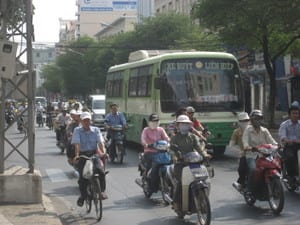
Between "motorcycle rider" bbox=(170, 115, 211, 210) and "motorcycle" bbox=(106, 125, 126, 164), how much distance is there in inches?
348

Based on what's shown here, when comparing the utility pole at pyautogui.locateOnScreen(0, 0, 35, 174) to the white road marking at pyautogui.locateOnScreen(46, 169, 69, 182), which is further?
the white road marking at pyautogui.locateOnScreen(46, 169, 69, 182)

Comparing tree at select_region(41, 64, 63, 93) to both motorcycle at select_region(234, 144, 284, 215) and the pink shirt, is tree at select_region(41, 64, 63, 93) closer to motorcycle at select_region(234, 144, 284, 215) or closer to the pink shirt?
the pink shirt

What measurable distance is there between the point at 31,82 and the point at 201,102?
8.71 metres

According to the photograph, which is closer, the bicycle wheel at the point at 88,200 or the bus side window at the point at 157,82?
the bicycle wheel at the point at 88,200

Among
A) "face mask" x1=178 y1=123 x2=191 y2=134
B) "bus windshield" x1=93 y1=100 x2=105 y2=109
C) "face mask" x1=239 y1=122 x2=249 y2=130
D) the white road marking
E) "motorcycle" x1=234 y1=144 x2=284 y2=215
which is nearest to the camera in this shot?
"face mask" x1=178 y1=123 x2=191 y2=134

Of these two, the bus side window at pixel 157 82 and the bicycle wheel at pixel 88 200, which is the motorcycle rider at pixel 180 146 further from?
the bus side window at pixel 157 82

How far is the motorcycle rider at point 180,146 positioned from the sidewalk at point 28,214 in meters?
1.72

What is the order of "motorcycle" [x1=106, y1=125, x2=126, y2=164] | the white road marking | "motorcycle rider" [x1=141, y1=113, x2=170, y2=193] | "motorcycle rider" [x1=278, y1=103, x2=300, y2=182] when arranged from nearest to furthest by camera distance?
"motorcycle rider" [x1=141, y1=113, x2=170, y2=193], "motorcycle rider" [x1=278, y1=103, x2=300, y2=182], the white road marking, "motorcycle" [x1=106, y1=125, x2=126, y2=164]

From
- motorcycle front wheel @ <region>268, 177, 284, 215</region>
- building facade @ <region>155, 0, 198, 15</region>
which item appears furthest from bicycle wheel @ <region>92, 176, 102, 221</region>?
building facade @ <region>155, 0, 198, 15</region>

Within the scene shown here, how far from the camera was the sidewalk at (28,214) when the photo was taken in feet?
29.7

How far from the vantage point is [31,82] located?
1065 cm

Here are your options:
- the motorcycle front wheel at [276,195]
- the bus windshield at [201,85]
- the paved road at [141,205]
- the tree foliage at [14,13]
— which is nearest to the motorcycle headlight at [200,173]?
the paved road at [141,205]

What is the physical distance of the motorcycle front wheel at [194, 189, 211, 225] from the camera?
867 centimetres

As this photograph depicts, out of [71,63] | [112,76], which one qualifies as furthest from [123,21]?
[112,76]
